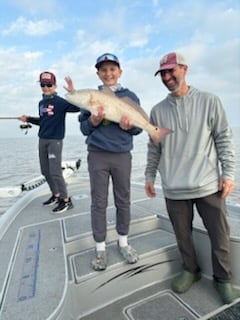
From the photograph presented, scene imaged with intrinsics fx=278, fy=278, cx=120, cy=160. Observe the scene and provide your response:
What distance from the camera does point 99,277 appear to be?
89.7 inches

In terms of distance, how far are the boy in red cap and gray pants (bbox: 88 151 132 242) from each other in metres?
1.46

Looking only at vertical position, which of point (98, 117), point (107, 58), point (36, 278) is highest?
point (107, 58)

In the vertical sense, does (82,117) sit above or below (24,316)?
above

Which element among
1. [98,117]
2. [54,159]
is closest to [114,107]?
[98,117]

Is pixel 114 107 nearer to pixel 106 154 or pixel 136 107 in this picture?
pixel 136 107

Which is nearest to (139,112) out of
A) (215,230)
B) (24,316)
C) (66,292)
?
(215,230)

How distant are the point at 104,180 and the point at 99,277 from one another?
795 mm

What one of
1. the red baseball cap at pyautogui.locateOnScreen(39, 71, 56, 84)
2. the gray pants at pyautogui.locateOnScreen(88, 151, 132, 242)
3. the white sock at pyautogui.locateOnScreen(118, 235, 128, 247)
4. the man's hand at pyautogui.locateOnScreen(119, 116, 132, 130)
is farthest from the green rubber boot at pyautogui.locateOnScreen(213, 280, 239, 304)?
the red baseball cap at pyautogui.locateOnScreen(39, 71, 56, 84)

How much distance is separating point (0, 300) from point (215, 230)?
1.60 meters

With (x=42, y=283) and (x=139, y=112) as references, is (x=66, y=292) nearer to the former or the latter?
(x=42, y=283)

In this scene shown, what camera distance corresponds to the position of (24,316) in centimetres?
159

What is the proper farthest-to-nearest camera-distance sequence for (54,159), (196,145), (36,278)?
(54,159), (196,145), (36,278)

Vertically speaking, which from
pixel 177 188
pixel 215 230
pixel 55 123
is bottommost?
pixel 215 230

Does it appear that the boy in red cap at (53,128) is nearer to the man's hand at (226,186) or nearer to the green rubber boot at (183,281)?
the green rubber boot at (183,281)
